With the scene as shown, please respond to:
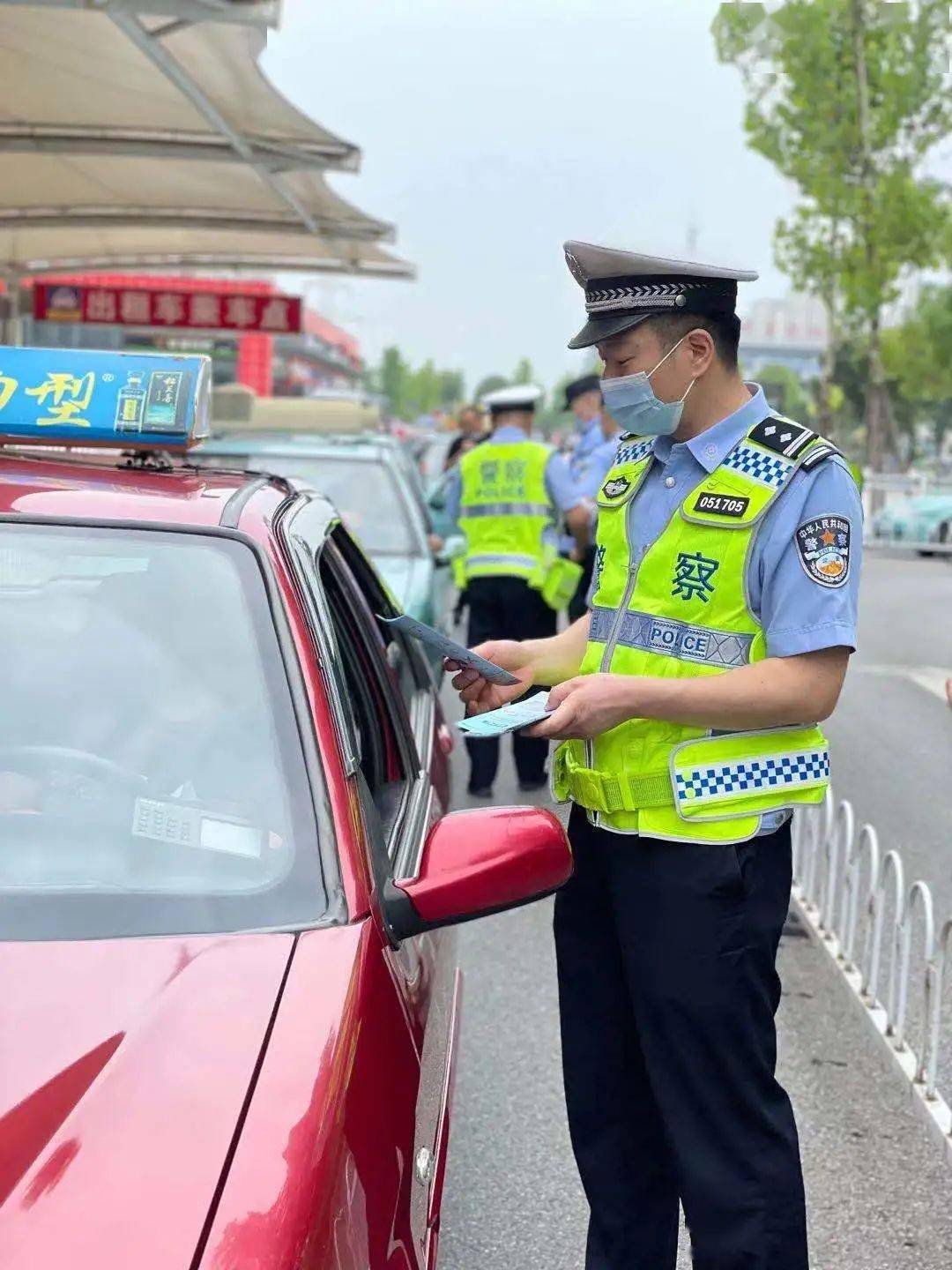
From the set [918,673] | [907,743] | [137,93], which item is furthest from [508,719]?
[918,673]

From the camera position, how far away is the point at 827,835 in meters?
5.36

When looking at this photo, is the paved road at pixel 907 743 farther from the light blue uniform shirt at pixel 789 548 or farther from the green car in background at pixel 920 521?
the green car in background at pixel 920 521

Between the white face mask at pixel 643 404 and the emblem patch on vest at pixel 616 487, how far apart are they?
125 mm

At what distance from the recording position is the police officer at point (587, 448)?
8148 millimetres

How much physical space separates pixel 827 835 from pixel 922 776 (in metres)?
3.26

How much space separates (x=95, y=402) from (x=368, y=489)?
5306 mm

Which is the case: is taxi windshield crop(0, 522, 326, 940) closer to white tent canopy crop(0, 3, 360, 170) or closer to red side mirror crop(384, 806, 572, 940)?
red side mirror crop(384, 806, 572, 940)

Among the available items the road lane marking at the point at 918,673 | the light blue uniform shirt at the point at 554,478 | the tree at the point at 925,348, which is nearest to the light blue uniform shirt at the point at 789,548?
the light blue uniform shirt at the point at 554,478

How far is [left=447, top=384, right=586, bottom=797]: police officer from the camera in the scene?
7500 millimetres

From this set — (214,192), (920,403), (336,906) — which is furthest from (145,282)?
(920,403)

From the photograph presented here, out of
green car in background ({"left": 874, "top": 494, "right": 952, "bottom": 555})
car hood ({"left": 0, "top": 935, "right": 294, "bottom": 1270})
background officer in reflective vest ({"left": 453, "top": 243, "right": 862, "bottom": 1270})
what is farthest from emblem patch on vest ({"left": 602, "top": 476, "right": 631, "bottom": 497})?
green car in background ({"left": 874, "top": 494, "right": 952, "bottom": 555})

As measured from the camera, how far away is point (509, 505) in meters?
7.56

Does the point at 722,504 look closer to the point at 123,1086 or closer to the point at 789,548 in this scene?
the point at 789,548

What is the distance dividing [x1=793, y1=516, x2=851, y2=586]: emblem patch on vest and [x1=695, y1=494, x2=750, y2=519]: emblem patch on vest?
9 centimetres
